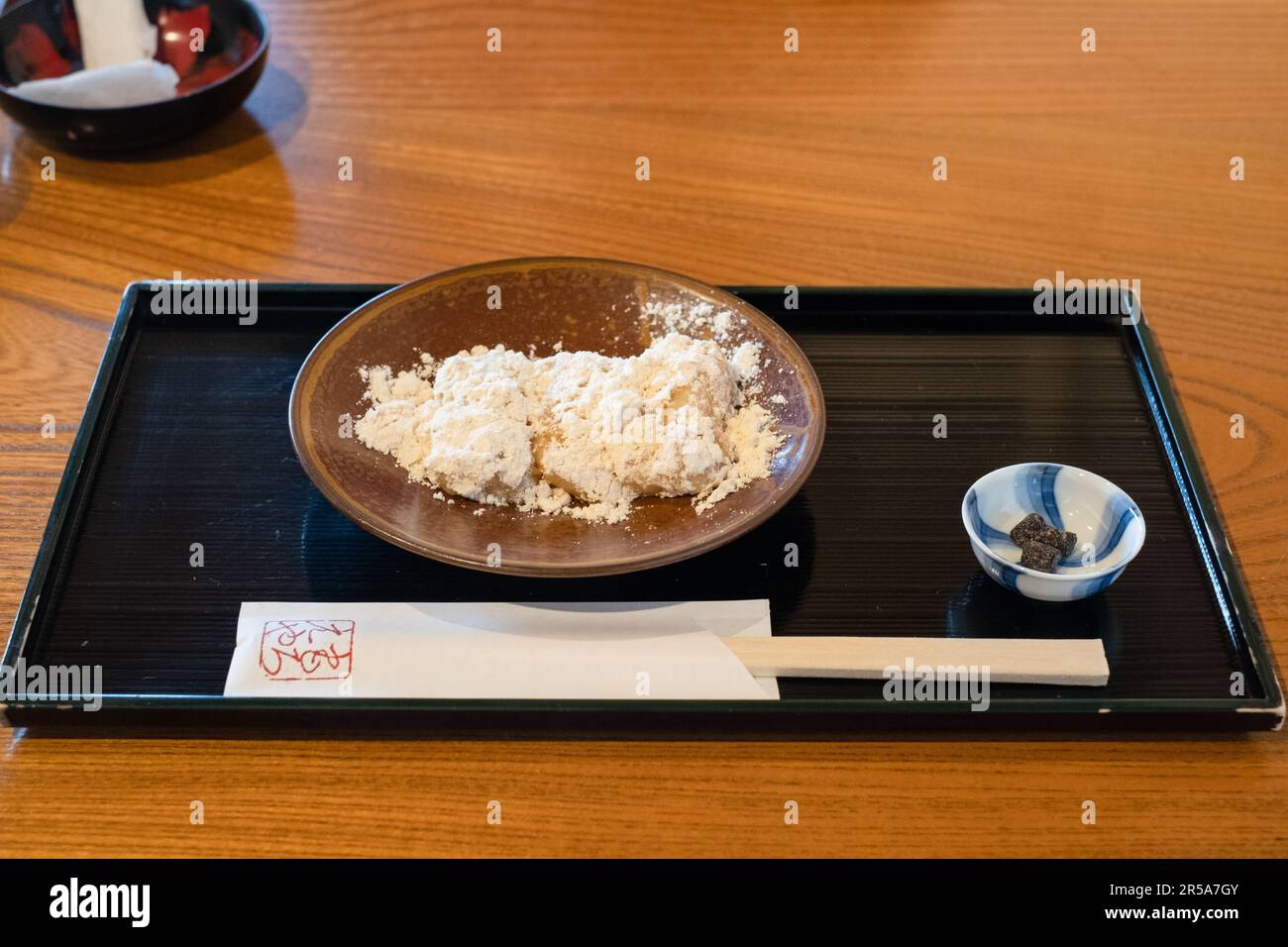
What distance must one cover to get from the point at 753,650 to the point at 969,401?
0.51 m

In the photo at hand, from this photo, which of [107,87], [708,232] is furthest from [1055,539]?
[107,87]

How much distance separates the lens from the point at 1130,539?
124 centimetres

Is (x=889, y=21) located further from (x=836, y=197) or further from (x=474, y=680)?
(x=474, y=680)

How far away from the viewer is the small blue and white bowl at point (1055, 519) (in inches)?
47.8

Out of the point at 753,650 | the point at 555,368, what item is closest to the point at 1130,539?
the point at 753,650

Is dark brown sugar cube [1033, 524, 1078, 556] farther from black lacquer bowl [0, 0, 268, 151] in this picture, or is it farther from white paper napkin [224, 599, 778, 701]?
black lacquer bowl [0, 0, 268, 151]

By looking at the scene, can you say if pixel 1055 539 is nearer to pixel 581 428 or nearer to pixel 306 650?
pixel 581 428

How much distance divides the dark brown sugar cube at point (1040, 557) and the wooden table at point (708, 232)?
19cm

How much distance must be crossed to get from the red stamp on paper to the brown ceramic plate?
0.11m

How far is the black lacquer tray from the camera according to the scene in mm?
1131

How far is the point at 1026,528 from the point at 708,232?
0.74m

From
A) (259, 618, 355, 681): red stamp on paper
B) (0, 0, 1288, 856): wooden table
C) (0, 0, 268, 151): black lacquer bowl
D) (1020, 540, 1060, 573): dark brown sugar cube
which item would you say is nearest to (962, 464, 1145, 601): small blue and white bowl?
(1020, 540, 1060, 573): dark brown sugar cube

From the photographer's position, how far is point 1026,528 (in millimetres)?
1271

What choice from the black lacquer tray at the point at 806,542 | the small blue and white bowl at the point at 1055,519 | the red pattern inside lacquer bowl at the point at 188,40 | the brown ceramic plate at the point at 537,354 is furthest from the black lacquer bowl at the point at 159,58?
the small blue and white bowl at the point at 1055,519
